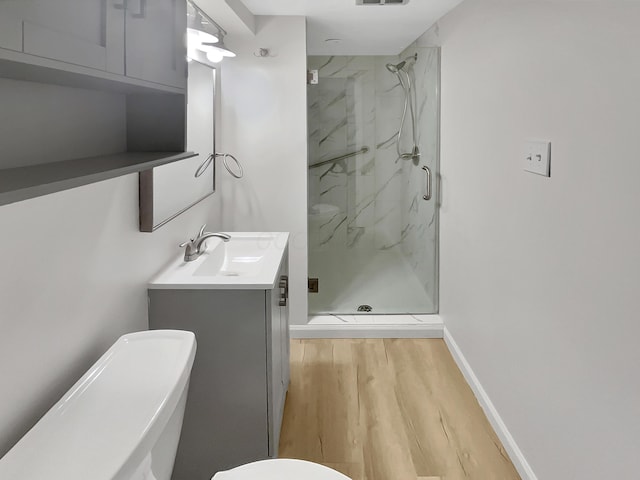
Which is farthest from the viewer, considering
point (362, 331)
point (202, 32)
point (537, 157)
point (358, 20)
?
point (362, 331)

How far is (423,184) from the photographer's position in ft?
12.8

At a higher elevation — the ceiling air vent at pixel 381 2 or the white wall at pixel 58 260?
the ceiling air vent at pixel 381 2

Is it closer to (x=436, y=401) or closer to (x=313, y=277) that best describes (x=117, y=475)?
(x=436, y=401)

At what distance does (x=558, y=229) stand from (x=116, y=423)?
151 cm

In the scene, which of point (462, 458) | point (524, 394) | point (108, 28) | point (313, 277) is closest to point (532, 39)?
point (524, 394)

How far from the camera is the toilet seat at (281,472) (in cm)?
148

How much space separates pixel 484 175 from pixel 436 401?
3.96ft

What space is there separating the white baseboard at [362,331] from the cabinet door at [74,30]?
9.08 ft

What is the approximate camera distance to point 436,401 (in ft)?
9.41

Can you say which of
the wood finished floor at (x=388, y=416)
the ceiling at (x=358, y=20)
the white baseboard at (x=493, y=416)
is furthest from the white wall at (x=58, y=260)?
the ceiling at (x=358, y=20)

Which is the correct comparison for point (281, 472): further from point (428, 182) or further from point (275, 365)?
point (428, 182)

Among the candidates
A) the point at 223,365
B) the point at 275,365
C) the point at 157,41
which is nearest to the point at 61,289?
the point at 157,41

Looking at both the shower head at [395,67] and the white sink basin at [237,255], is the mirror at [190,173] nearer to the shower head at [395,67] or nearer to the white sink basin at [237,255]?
the white sink basin at [237,255]

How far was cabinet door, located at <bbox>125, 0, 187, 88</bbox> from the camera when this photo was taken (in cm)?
130
